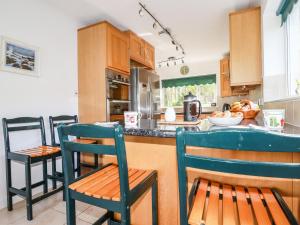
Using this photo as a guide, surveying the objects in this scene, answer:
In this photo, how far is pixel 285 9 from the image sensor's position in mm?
1773

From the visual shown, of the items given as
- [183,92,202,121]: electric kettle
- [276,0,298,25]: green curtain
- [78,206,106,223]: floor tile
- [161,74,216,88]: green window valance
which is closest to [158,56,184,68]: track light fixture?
[161,74,216,88]: green window valance

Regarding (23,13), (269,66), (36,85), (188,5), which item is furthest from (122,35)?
(269,66)

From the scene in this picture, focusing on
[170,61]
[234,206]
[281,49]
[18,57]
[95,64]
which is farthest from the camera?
[170,61]

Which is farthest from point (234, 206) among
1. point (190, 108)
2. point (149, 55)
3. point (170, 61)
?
point (170, 61)

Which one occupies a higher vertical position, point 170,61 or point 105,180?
point 170,61

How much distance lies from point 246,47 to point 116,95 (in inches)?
83.0

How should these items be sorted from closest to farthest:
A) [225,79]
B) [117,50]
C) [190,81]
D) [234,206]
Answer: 1. [234,206]
2. [117,50]
3. [225,79]
4. [190,81]

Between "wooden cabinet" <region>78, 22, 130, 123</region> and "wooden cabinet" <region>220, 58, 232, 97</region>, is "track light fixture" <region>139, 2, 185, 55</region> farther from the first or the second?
"wooden cabinet" <region>220, 58, 232, 97</region>

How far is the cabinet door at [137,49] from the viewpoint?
3.32 metres

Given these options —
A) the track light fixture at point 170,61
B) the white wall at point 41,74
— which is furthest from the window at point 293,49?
the track light fixture at point 170,61

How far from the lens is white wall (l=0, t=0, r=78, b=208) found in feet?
6.57

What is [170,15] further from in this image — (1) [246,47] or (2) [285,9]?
(2) [285,9]

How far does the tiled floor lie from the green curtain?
105 inches

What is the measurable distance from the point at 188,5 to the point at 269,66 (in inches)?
54.0
